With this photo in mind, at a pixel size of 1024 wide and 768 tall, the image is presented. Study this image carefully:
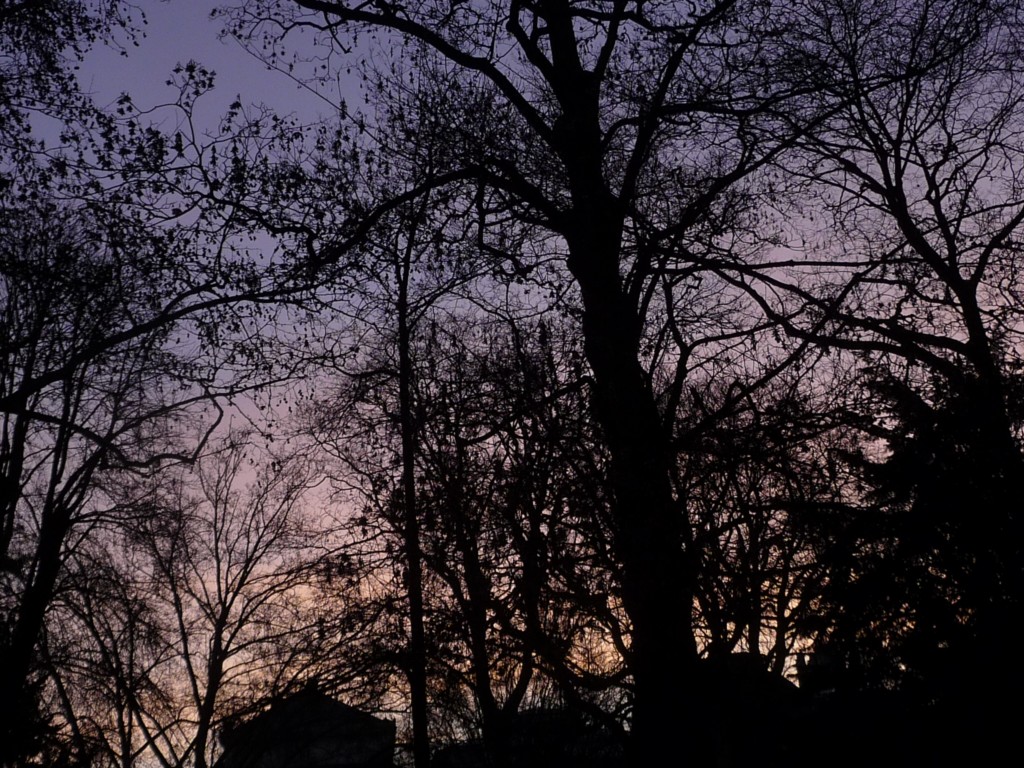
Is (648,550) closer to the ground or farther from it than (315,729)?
closer to the ground

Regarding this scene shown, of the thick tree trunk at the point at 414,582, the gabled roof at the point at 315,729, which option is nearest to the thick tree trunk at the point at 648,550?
the thick tree trunk at the point at 414,582

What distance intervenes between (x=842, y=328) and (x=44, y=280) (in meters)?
9.13

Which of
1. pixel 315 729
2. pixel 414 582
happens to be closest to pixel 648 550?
pixel 414 582

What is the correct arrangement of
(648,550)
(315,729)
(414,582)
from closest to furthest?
1. (648,550)
2. (414,582)
3. (315,729)

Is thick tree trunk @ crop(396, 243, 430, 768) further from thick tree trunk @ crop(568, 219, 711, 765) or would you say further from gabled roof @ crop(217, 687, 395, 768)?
thick tree trunk @ crop(568, 219, 711, 765)

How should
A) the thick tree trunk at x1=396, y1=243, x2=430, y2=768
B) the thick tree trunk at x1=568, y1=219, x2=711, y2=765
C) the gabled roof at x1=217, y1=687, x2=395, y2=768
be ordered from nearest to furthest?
the thick tree trunk at x1=568, y1=219, x2=711, y2=765 → the thick tree trunk at x1=396, y1=243, x2=430, y2=768 → the gabled roof at x1=217, y1=687, x2=395, y2=768

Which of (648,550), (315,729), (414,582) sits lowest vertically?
(648,550)

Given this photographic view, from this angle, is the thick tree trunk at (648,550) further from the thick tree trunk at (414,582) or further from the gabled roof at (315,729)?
the gabled roof at (315,729)

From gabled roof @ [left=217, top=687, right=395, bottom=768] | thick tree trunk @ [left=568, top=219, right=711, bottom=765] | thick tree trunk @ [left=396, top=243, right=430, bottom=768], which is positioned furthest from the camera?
gabled roof @ [left=217, top=687, right=395, bottom=768]

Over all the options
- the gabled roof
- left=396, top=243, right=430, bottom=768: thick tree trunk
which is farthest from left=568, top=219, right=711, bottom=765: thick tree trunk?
the gabled roof

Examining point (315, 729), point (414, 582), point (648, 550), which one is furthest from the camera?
point (315, 729)

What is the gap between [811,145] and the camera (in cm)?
1325

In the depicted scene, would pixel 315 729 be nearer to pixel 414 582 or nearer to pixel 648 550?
pixel 414 582

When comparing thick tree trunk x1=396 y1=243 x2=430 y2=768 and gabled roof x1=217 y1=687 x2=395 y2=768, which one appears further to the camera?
gabled roof x1=217 y1=687 x2=395 y2=768
